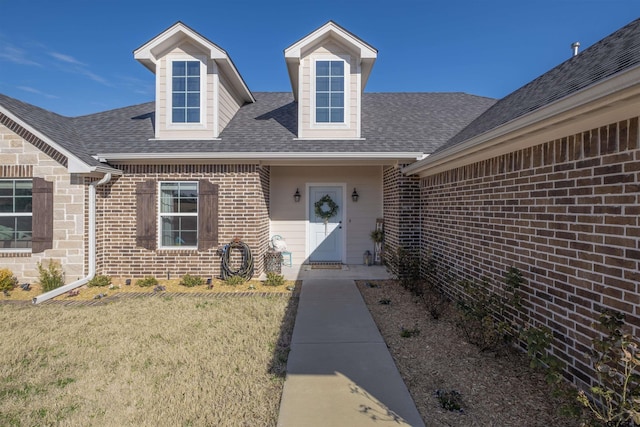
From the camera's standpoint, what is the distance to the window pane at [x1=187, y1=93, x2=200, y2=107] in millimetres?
7883

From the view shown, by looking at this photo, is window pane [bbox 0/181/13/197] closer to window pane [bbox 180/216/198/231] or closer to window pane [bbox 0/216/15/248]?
window pane [bbox 0/216/15/248]

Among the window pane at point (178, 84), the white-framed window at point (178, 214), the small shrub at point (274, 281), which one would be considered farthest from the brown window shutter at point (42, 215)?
the small shrub at point (274, 281)

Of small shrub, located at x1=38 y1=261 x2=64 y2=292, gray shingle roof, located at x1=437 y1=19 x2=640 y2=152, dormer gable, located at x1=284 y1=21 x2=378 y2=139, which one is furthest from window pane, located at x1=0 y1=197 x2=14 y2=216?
gray shingle roof, located at x1=437 y1=19 x2=640 y2=152

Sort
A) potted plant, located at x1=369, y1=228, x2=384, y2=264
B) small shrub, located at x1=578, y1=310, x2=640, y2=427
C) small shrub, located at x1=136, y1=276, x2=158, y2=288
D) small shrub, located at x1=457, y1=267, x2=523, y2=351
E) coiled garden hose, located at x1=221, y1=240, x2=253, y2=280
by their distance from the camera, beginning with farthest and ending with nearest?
potted plant, located at x1=369, y1=228, x2=384, y2=264, coiled garden hose, located at x1=221, y1=240, x2=253, y2=280, small shrub, located at x1=136, y1=276, x2=158, y2=288, small shrub, located at x1=457, y1=267, x2=523, y2=351, small shrub, located at x1=578, y1=310, x2=640, y2=427

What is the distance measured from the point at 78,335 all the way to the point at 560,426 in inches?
226

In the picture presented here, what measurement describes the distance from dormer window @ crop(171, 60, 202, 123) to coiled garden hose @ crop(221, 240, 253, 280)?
334cm

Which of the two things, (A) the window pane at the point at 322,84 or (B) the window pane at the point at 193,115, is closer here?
(B) the window pane at the point at 193,115

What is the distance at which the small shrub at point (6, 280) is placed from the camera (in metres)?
6.49

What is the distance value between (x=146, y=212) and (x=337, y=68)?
5957mm

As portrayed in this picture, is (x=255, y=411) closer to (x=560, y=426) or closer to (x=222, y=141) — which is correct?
(x=560, y=426)

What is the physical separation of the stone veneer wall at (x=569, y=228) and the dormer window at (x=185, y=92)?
6.79 metres

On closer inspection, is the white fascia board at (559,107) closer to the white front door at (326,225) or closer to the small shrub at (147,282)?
the white front door at (326,225)

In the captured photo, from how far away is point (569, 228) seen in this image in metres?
3.07

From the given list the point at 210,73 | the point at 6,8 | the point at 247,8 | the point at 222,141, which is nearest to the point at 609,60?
the point at 222,141
